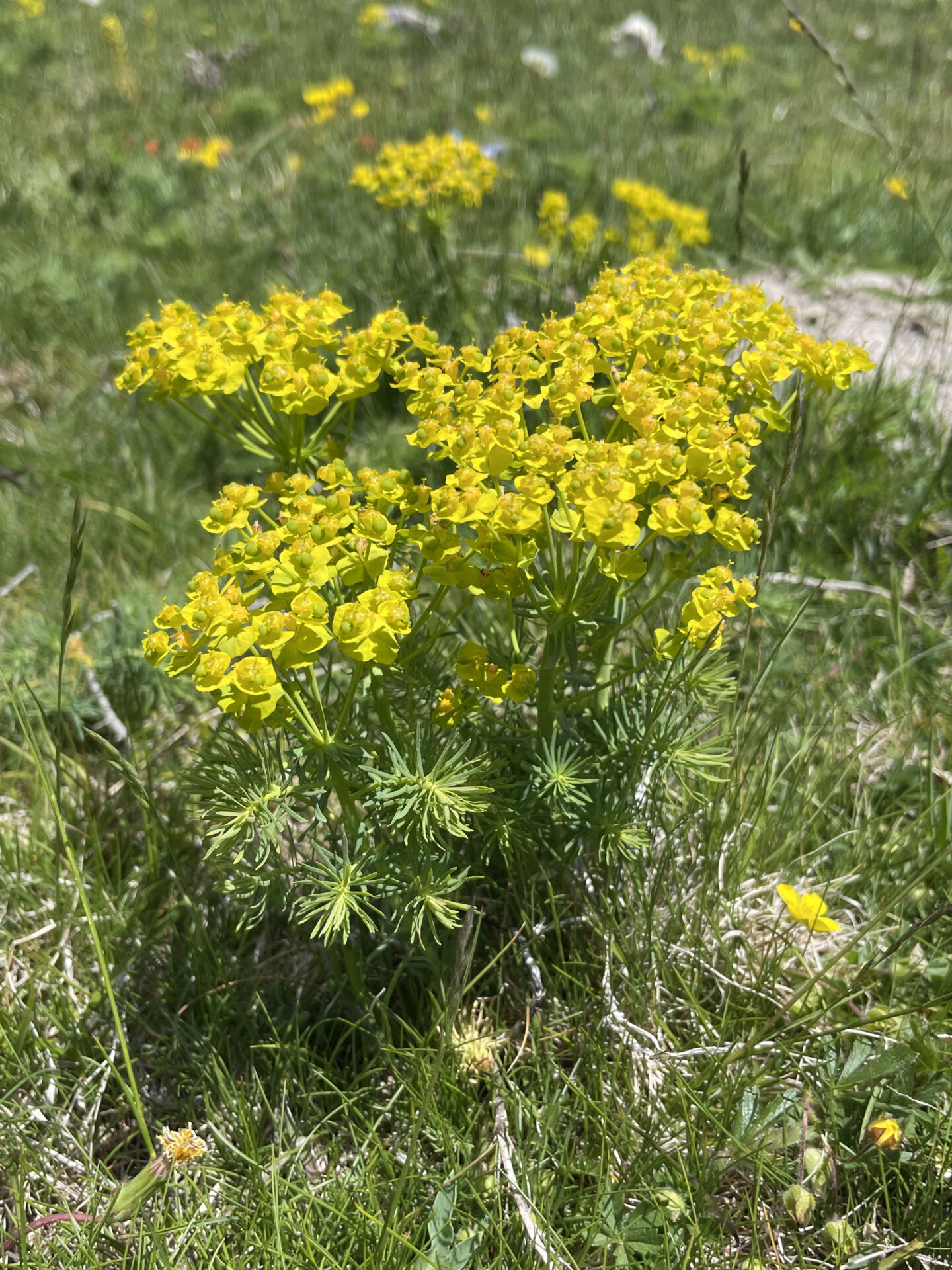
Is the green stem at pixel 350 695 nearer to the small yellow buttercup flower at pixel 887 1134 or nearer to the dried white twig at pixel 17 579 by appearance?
the small yellow buttercup flower at pixel 887 1134

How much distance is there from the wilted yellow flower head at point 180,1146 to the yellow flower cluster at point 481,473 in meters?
0.79

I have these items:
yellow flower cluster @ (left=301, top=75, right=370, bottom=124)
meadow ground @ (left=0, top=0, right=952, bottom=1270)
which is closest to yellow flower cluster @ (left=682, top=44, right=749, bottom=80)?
yellow flower cluster @ (left=301, top=75, right=370, bottom=124)

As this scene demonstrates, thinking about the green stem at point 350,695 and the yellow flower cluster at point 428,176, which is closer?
the green stem at point 350,695

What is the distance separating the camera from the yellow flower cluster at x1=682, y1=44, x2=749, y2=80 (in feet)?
26.1

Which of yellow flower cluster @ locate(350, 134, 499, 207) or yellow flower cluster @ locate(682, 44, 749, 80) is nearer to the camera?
yellow flower cluster @ locate(350, 134, 499, 207)

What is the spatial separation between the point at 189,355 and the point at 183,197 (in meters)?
4.68

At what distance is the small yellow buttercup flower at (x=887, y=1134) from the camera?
1.62 metres

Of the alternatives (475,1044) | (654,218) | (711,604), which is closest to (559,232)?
(654,218)

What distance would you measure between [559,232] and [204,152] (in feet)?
A: 10.6

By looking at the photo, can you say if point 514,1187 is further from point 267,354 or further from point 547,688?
point 267,354

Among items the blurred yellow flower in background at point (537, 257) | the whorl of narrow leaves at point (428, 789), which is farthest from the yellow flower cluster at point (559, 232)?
the whorl of narrow leaves at point (428, 789)

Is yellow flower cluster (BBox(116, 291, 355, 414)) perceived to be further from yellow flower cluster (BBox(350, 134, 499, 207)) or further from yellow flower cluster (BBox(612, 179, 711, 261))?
yellow flower cluster (BBox(612, 179, 711, 261))

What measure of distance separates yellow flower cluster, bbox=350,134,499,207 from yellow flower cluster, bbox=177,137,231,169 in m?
2.76

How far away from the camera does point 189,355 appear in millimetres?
1720
